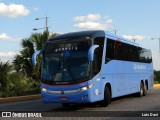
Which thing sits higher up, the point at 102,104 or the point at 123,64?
the point at 123,64

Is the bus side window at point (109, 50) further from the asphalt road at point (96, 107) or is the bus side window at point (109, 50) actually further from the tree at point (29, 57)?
the tree at point (29, 57)

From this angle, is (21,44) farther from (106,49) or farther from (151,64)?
(106,49)

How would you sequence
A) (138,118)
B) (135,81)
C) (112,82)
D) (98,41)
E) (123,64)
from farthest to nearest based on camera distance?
1. (135,81)
2. (123,64)
3. (112,82)
4. (98,41)
5. (138,118)

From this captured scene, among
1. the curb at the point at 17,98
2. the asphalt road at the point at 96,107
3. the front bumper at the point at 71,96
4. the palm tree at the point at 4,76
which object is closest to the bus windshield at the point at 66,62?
the front bumper at the point at 71,96

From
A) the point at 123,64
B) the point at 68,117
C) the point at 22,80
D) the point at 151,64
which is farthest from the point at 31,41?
the point at 68,117

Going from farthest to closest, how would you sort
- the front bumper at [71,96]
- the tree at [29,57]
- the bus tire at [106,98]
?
1. the tree at [29,57]
2. the bus tire at [106,98]
3. the front bumper at [71,96]

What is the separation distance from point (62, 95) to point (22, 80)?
12.9m

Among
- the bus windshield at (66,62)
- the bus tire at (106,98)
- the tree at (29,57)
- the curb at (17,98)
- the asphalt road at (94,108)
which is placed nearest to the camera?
the bus windshield at (66,62)

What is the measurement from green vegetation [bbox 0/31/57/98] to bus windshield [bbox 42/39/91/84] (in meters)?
10.1

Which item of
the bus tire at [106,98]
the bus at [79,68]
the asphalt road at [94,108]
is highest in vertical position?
the bus at [79,68]

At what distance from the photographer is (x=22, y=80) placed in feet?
90.4

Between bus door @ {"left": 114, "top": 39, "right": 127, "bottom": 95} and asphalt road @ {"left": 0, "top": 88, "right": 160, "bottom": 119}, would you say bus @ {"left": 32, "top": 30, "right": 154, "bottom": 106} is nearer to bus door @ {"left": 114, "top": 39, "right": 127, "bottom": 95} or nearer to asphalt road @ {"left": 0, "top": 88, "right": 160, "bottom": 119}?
bus door @ {"left": 114, "top": 39, "right": 127, "bottom": 95}

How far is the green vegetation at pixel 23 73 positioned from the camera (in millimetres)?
25625

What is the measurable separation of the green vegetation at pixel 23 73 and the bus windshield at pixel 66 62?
33.3 feet
